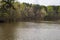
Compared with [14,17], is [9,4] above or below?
above

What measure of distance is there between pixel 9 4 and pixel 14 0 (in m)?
0.06

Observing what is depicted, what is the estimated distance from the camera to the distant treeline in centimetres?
124

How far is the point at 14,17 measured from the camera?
125cm

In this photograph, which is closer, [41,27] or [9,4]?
[41,27]

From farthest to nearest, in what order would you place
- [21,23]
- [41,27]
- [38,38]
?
1. [21,23]
2. [41,27]
3. [38,38]

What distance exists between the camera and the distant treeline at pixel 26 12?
1.24 meters

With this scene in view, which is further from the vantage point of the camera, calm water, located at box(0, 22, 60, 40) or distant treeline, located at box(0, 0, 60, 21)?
distant treeline, located at box(0, 0, 60, 21)

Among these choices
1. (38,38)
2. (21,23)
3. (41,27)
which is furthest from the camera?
(21,23)

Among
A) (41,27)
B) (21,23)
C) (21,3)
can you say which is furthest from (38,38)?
(21,3)

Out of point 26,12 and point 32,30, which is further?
point 26,12

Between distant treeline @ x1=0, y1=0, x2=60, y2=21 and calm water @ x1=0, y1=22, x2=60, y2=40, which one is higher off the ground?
distant treeline @ x1=0, y1=0, x2=60, y2=21

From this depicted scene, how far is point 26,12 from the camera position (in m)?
1.26

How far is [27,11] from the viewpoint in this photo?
4.13 feet

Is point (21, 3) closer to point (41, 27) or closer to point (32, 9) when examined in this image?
point (32, 9)
